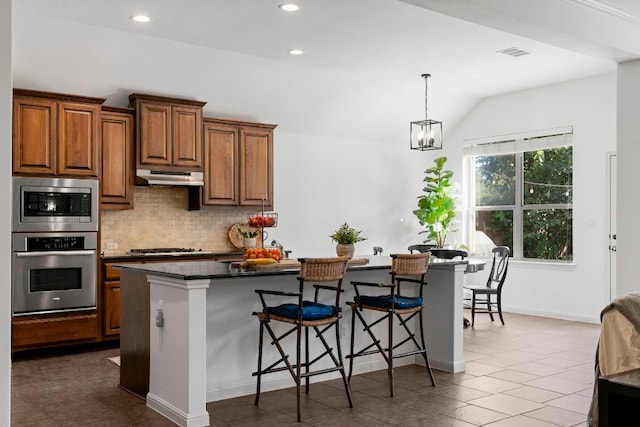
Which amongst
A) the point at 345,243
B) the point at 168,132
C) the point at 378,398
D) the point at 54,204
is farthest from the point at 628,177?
the point at 54,204

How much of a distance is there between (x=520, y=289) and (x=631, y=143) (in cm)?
364

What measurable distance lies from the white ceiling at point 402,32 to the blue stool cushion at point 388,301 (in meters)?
2.08

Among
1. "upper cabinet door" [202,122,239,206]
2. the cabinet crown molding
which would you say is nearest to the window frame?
"upper cabinet door" [202,122,239,206]

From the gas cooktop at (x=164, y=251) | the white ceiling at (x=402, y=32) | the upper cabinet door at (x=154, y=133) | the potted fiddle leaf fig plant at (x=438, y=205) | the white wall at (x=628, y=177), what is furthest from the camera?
the potted fiddle leaf fig plant at (x=438, y=205)

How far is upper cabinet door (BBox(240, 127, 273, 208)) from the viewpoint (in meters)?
7.41

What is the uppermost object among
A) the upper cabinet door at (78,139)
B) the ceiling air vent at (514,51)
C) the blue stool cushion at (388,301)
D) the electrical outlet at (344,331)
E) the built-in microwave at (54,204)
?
the ceiling air vent at (514,51)

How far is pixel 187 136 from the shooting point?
6863 mm

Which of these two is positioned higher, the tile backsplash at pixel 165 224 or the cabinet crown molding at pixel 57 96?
the cabinet crown molding at pixel 57 96

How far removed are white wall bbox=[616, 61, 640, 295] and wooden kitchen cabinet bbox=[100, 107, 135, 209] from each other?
473 centimetres

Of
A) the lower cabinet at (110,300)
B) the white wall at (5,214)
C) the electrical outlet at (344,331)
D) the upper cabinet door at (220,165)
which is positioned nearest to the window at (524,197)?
the upper cabinet door at (220,165)

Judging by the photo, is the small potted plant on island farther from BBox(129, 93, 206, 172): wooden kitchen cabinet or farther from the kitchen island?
BBox(129, 93, 206, 172): wooden kitchen cabinet

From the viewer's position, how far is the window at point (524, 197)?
827 cm

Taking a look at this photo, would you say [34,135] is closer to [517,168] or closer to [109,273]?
[109,273]

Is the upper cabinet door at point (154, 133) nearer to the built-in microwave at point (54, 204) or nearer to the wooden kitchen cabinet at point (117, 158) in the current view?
the wooden kitchen cabinet at point (117, 158)
